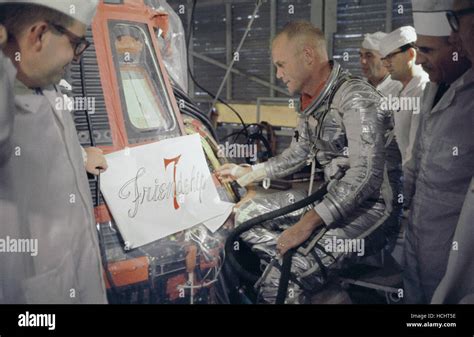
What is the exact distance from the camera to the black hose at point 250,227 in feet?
6.86

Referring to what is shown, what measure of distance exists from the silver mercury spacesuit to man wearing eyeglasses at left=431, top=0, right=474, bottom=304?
0.24 metres

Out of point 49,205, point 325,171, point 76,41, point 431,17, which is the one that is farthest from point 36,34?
point 431,17

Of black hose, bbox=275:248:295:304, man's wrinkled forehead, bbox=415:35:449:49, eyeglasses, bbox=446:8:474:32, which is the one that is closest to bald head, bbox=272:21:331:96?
man's wrinkled forehead, bbox=415:35:449:49

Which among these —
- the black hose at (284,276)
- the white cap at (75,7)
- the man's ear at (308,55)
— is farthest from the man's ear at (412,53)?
the white cap at (75,7)

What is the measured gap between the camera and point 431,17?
80.0 inches

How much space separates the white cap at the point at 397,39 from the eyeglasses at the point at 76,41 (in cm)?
107

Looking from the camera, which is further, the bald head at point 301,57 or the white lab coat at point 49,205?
the bald head at point 301,57

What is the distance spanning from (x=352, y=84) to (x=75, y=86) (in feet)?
3.22

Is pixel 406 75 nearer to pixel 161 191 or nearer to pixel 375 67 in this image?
pixel 375 67

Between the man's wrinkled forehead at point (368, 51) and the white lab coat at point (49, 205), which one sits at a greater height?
the man's wrinkled forehead at point (368, 51)

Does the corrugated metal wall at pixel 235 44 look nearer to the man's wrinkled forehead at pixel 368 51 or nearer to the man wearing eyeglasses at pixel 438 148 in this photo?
the man's wrinkled forehead at pixel 368 51

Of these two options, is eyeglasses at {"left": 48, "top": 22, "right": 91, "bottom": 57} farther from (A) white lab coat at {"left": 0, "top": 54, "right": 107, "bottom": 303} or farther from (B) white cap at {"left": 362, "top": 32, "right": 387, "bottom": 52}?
(B) white cap at {"left": 362, "top": 32, "right": 387, "bottom": 52}
